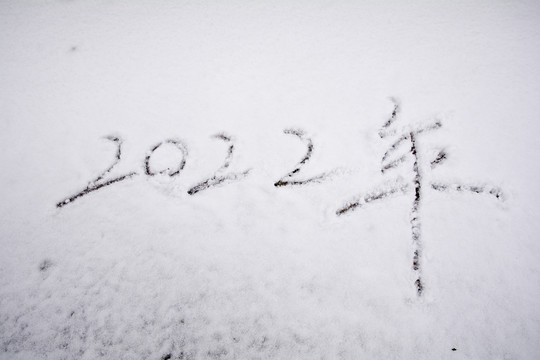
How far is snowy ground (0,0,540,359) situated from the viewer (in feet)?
2.61

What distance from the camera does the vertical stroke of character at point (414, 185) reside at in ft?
2.75

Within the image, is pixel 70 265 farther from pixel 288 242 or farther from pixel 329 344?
pixel 329 344

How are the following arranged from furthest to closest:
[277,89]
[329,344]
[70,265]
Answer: [277,89], [70,265], [329,344]

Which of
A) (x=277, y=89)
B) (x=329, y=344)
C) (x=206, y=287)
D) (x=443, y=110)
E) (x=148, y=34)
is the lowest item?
(x=329, y=344)

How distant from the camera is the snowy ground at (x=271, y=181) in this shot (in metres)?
0.79

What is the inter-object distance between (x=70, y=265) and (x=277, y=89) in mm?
890

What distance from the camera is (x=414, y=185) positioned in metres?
0.88

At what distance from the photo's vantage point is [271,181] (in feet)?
3.05

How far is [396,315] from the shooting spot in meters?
0.78

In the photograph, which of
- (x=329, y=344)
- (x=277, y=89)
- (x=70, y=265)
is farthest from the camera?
(x=277, y=89)

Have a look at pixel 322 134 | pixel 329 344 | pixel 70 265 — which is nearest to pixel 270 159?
pixel 322 134

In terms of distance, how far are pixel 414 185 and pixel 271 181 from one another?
1.45 feet

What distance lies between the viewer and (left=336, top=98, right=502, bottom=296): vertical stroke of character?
84 centimetres

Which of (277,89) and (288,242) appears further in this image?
(277,89)
